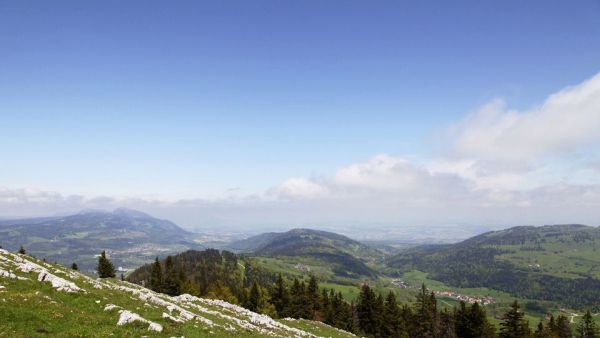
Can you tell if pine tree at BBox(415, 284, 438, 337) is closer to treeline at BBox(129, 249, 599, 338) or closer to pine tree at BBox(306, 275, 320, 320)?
treeline at BBox(129, 249, 599, 338)

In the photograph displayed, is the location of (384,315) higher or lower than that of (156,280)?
lower

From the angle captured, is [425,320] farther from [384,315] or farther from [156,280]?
[156,280]

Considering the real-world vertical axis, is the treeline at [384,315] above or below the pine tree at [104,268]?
below

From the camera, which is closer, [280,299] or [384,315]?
[384,315]

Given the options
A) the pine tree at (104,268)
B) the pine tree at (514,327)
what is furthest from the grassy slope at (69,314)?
the pine tree at (514,327)

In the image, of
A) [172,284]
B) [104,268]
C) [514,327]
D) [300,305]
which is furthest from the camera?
[172,284]

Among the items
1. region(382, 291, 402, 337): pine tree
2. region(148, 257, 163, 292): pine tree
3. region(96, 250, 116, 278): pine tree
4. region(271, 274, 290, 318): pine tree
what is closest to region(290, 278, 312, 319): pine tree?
region(271, 274, 290, 318): pine tree

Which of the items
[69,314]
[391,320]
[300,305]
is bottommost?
[391,320]

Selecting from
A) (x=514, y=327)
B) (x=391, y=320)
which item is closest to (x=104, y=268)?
(x=391, y=320)

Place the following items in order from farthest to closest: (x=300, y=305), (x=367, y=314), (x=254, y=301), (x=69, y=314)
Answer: (x=254, y=301) < (x=300, y=305) < (x=367, y=314) < (x=69, y=314)

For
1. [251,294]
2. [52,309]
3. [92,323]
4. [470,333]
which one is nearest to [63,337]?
[92,323]

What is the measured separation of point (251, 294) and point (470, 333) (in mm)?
60264

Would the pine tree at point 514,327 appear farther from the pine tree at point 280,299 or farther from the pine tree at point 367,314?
the pine tree at point 280,299

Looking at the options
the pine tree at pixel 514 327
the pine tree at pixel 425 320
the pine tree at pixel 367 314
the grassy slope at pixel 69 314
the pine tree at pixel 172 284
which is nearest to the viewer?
the grassy slope at pixel 69 314
